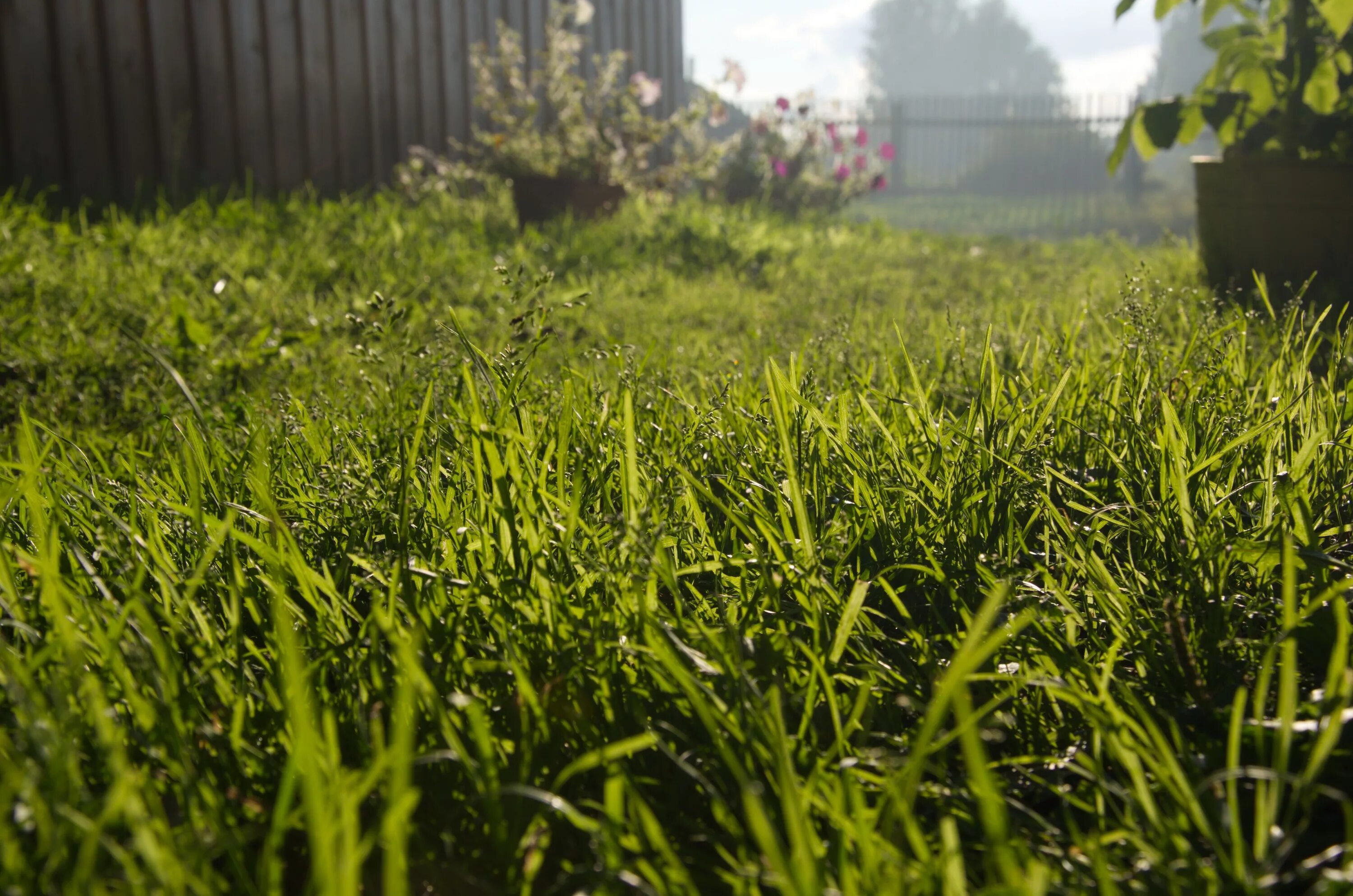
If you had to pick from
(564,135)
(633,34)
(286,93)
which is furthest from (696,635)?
(633,34)

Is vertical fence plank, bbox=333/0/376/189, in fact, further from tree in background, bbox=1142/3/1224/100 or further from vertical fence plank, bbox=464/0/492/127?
tree in background, bbox=1142/3/1224/100

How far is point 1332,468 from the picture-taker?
1.48 metres

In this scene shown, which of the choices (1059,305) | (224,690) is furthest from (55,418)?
(1059,305)

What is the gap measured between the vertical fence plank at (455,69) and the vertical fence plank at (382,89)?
49 cm

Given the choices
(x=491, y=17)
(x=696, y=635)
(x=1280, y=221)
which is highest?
(x=491, y=17)

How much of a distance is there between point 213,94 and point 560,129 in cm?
209

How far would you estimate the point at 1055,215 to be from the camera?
2064 cm

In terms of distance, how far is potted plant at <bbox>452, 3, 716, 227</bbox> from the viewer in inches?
256

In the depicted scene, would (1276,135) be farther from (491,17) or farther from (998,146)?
(998,146)

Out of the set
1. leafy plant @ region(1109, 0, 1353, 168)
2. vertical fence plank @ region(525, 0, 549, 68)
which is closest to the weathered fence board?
vertical fence plank @ region(525, 0, 549, 68)

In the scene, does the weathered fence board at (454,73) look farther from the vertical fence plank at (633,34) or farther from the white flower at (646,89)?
the vertical fence plank at (633,34)

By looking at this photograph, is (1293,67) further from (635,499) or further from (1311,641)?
(635,499)

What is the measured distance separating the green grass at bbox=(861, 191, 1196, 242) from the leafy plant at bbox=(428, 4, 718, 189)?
28.1ft

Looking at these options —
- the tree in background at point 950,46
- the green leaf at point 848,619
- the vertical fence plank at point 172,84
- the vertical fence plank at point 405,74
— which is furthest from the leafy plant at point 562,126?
the tree in background at point 950,46
